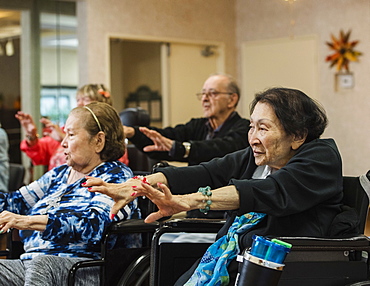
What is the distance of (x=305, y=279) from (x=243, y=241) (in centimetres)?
24

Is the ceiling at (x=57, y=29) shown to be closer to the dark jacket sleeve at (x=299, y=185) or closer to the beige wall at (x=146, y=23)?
the beige wall at (x=146, y=23)

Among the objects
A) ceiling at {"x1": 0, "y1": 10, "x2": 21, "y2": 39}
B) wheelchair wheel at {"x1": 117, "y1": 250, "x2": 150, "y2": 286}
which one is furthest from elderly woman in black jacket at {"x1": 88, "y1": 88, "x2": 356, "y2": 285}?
ceiling at {"x1": 0, "y1": 10, "x2": 21, "y2": 39}

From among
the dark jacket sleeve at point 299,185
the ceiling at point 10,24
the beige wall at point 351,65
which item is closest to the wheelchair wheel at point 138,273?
the dark jacket sleeve at point 299,185

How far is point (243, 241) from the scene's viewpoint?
78.0 inches

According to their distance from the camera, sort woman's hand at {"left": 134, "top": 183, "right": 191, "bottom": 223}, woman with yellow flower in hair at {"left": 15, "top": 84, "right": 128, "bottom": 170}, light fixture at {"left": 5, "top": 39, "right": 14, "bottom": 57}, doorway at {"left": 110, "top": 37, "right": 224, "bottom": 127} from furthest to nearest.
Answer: doorway at {"left": 110, "top": 37, "right": 224, "bottom": 127}
light fixture at {"left": 5, "top": 39, "right": 14, "bottom": 57}
woman with yellow flower in hair at {"left": 15, "top": 84, "right": 128, "bottom": 170}
woman's hand at {"left": 134, "top": 183, "right": 191, "bottom": 223}

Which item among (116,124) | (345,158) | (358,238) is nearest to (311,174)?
(358,238)

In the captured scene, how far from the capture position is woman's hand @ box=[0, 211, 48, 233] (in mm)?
2195

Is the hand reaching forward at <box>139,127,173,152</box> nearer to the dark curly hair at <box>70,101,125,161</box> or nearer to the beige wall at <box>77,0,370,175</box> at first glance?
the dark curly hair at <box>70,101,125,161</box>

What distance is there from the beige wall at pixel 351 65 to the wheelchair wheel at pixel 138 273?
14.5 ft

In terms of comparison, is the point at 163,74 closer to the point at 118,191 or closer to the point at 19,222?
the point at 19,222

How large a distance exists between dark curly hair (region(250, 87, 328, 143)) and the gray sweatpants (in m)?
0.95

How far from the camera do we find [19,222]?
87.3 inches

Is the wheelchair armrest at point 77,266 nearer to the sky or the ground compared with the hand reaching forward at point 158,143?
nearer to the ground

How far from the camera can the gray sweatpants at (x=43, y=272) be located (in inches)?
88.0
